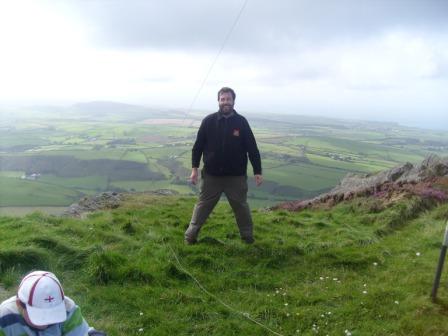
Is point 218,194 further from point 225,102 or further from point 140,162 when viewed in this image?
point 140,162

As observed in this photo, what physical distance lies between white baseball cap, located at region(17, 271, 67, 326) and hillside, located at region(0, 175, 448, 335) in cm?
202

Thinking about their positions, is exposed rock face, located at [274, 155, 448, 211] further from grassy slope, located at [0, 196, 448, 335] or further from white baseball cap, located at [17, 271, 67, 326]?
white baseball cap, located at [17, 271, 67, 326]

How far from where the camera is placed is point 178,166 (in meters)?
36.3

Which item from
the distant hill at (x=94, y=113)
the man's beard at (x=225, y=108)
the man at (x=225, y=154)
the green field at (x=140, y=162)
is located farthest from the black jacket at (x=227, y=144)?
the distant hill at (x=94, y=113)

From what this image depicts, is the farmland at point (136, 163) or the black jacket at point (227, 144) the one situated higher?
the black jacket at point (227, 144)

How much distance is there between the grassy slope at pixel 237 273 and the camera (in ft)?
18.3

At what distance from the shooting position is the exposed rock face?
12.2m

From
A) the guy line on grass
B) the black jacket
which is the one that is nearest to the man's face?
the black jacket

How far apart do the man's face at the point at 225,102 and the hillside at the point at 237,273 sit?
2.88 m

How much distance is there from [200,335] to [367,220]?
7.32 meters

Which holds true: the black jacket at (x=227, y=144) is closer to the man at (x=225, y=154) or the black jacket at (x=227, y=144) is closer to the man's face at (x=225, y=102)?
the man at (x=225, y=154)

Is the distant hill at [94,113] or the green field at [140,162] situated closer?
the green field at [140,162]

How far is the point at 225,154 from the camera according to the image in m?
7.91

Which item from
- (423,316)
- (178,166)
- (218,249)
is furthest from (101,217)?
(178,166)
